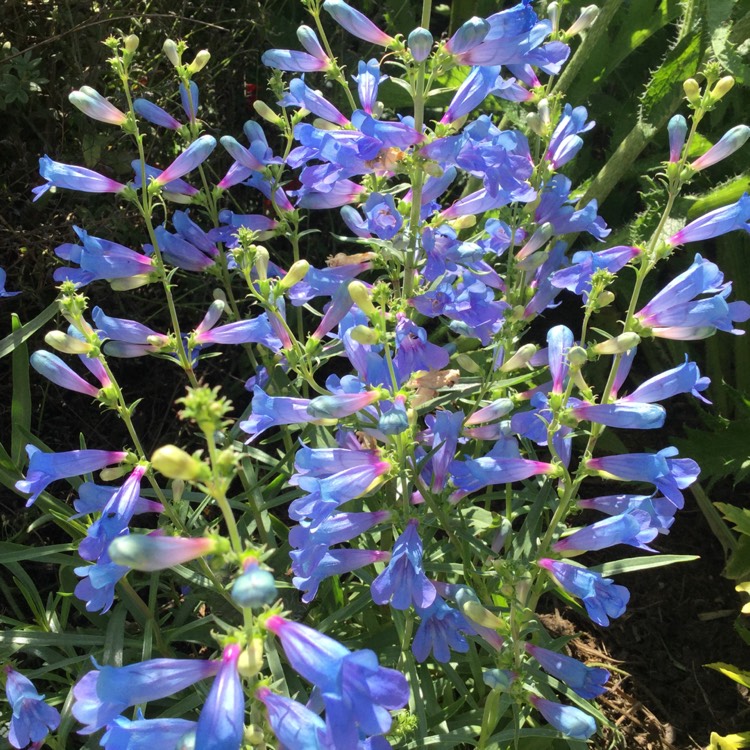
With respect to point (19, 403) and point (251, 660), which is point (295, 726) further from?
point (19, 403)

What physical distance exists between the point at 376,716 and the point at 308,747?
0.11 m

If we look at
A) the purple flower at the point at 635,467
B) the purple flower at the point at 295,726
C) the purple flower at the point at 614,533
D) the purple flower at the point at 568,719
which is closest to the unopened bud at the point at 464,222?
the purple flower at the point at 635,467

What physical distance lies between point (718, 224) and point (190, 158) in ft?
4.23

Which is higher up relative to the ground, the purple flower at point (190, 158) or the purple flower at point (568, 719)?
the purple flower at point (190, 158)

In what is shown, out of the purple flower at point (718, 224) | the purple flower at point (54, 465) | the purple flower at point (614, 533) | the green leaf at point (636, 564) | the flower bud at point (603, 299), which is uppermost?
the purple flower at point (718, 224)

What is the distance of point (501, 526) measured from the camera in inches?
77.7

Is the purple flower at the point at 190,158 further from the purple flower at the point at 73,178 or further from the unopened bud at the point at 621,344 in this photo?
the unopened bud at the point at 621,344

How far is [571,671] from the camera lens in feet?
5.64

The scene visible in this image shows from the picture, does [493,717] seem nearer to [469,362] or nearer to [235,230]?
[469,362]

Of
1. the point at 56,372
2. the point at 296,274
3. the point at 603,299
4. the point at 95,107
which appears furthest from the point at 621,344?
the point at 95,107

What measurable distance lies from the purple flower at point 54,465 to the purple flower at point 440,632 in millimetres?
791

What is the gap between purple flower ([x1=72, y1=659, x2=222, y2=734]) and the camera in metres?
1.16

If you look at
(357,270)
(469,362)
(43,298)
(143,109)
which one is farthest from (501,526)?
(43,298)

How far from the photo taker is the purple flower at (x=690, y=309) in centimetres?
162
